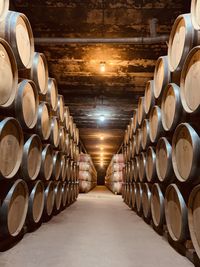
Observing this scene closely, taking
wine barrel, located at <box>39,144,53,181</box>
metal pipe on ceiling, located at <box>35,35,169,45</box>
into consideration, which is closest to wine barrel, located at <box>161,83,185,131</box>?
metal pipe on ceiling, located at <box>35,35,169,45</box>

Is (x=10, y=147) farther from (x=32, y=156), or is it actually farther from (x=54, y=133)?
(x=54, y=133)

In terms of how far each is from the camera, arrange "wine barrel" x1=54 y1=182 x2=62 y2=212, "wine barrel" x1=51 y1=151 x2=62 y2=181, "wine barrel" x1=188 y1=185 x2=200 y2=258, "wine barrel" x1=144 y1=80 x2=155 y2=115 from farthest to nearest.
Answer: "wine barrel" x1=54 y1=182 x2=62 y2=212 < "wine barrel" x1=51 y1=151 x2=62 y2=181 < "wine barrel" x1=144 y1=80 x2=155 y2=115 < "wine barrel" x1=188 y1=185 x2=200 y2=258

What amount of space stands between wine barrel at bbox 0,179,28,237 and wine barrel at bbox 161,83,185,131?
76.2 inches

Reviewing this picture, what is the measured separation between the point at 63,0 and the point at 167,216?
378cm

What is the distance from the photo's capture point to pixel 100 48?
252 inches

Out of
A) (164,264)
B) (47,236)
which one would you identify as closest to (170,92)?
(164,264)

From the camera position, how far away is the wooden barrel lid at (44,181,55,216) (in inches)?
192

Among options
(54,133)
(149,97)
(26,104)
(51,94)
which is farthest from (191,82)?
(54,133)

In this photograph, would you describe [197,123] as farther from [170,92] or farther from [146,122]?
[146,122]

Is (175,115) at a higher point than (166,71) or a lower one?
lower

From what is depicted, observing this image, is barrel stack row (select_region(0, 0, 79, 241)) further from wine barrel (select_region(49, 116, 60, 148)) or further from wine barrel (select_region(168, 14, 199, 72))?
wine barrel (select_region(168, 14, 199, 72))

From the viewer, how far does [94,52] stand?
21.5 ft

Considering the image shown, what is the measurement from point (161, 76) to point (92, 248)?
2.52m

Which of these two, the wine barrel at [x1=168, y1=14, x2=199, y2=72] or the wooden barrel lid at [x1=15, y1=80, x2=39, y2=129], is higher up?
the wine barrel at [x1=168, y1=14, x2=199, y2=72]
